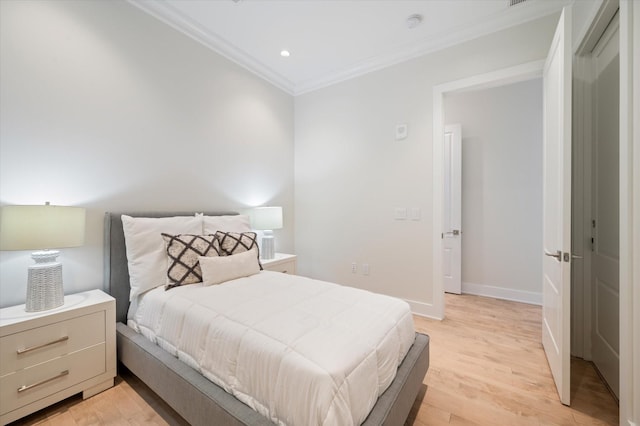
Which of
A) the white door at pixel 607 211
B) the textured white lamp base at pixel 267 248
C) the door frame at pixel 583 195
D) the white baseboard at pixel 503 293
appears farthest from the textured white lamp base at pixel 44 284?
the white baseboard at pixel 503 293

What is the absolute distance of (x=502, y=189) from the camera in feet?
11.7

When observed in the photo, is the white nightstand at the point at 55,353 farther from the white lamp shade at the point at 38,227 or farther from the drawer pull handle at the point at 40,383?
the white lamp shade at the point at 38,227

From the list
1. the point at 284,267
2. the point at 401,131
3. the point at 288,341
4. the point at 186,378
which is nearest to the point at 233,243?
the point at 284,267

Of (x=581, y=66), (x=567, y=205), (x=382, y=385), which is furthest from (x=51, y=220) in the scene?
(x=581, y=66)

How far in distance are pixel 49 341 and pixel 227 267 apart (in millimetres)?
1025

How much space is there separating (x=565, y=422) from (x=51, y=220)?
10.1 ft

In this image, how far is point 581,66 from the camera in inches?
81.0

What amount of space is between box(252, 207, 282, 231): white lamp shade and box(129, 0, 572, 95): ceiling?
169 cm

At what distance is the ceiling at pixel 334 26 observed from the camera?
7.55ft

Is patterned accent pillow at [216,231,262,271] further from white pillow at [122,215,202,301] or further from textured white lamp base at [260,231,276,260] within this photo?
textured white lamp base at [260,231,276,260]

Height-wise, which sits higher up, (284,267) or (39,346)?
(284,267)

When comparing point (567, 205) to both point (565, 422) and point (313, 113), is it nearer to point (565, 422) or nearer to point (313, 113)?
point (565, 422)

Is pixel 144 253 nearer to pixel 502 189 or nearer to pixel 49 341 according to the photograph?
pixel 49 341

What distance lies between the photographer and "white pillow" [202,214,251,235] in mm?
2443
